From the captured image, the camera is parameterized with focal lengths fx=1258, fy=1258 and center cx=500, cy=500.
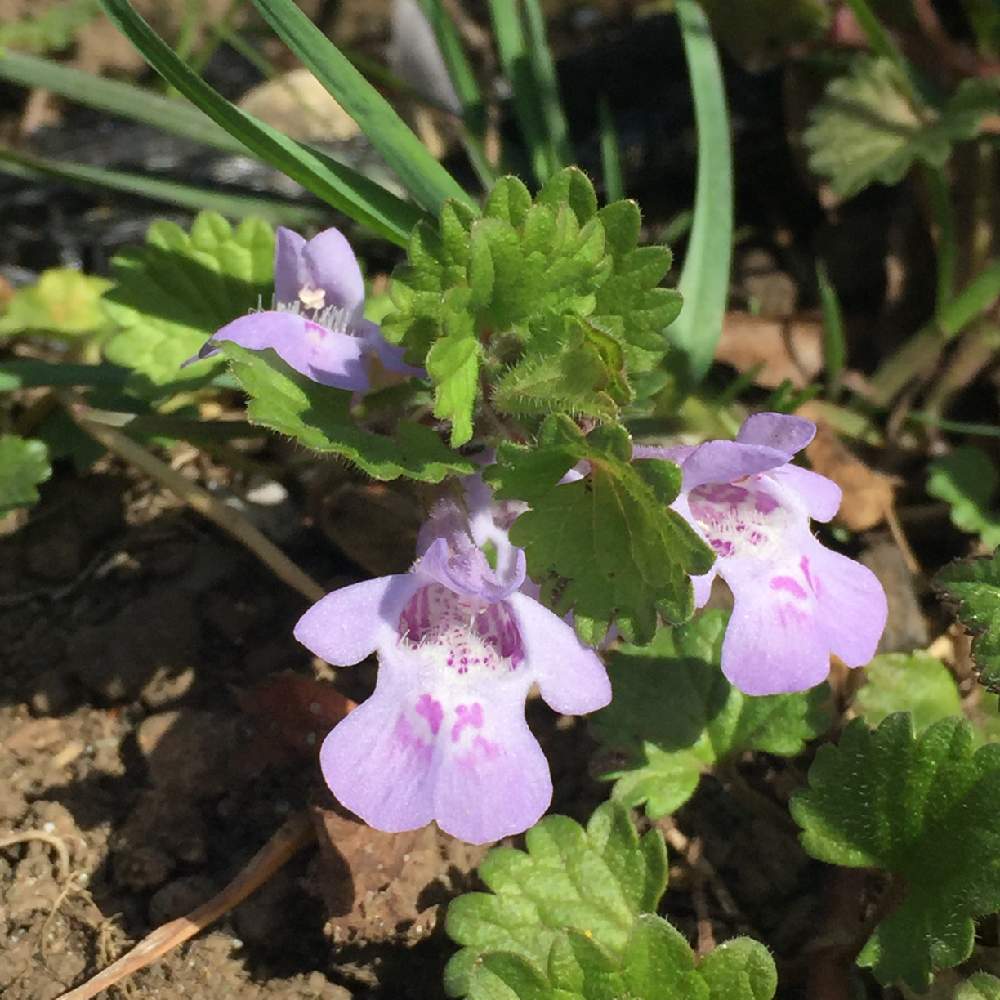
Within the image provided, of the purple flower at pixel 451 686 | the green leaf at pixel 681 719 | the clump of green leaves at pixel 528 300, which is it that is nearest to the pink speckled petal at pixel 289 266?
the clump of green leaves at pixel 528 300

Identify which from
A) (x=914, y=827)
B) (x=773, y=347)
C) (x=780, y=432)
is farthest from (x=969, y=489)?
(x=780, y=432)

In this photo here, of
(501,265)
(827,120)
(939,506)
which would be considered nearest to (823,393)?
(939,506)

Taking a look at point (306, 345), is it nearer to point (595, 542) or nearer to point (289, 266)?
point (289, 266)

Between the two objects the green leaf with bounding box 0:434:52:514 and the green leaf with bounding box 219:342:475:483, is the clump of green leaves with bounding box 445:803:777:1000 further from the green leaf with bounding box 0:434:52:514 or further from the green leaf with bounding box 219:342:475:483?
the green leaf with bounding box 0:434:52:514

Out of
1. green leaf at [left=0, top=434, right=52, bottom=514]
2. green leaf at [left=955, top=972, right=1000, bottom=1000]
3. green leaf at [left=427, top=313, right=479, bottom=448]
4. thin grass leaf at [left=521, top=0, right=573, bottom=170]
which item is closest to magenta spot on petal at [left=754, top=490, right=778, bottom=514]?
green leaf at [left=427, top=313, right=479, bottom=448]

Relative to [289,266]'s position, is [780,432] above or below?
below

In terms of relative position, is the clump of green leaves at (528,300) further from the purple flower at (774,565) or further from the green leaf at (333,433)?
the purple flower at (774,565)

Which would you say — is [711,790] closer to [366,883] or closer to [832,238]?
[366,883]
